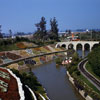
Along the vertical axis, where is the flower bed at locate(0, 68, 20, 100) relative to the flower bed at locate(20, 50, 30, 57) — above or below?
above

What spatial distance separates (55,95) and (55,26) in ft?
234

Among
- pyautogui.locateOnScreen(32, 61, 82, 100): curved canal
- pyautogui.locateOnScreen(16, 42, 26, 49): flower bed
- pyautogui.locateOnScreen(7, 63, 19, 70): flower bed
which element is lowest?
pyautogui.locateOnScreen(32, 61, 82, 100): curved canal

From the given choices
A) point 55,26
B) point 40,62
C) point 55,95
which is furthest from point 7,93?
point 55,26

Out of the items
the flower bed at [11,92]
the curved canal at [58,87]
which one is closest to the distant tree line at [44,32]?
the curved canal at [58,87]

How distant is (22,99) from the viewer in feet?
56.7

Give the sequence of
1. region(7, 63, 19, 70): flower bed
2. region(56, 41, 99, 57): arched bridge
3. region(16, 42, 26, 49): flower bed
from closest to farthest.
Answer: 1. region(7, 63, 19, 70): flower bed
2. region(16, 42, 26, 49): flower bed
3. region(56, 41, 99, 57): arched bridge

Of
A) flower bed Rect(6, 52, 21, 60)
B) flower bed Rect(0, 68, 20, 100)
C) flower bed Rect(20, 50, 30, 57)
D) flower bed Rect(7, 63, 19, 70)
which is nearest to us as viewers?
flower bed Rect(0, 68, 20, 100)

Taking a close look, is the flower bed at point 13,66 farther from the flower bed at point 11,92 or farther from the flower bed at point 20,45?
the flower bed at point 11,92

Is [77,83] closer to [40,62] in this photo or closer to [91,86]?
[91,86]

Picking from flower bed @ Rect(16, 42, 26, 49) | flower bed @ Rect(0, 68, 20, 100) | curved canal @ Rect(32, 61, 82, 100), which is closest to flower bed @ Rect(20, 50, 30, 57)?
flower bed @ Rect(16, 42, 26, 49)

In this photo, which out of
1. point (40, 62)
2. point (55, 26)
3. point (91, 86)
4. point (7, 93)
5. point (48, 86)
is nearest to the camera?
point (7, 93)

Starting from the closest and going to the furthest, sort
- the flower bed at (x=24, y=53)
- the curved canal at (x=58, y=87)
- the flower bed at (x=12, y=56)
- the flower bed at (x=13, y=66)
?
1. the curved canal at (x=58, y=87)
2. the flower bed at (x=13, y=66)
3. the flower bed at (x=12, y=56)
4. the flower bed at (x=24, y=53)

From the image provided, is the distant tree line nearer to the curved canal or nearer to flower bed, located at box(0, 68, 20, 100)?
the curved canal

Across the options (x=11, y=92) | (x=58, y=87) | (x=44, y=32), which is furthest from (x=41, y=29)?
(x=11, y=92)
